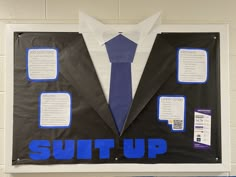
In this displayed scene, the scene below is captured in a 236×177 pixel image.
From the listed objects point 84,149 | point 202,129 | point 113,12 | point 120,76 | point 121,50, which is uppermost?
point 113,12

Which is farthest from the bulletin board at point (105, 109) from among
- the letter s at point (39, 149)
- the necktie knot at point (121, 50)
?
the necktie knot at point (121, 50)

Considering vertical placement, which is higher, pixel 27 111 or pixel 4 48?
pixel 4 48

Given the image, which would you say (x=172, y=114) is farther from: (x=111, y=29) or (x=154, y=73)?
(x=111, y=29)

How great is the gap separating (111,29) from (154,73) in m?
0.35

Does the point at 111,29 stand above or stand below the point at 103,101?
above

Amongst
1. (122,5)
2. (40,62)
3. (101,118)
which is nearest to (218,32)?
(122,5)

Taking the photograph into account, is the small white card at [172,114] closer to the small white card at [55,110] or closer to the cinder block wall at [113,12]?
the cinder block wall at [113,12]

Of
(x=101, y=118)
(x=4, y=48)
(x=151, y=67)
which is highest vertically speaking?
(x=4, y=48)

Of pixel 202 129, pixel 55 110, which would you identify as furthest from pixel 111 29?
pixel 202 129

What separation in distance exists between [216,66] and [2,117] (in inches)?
49.3

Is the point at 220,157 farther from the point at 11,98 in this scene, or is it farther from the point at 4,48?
the point at 4,48

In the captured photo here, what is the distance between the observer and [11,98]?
1.46 m

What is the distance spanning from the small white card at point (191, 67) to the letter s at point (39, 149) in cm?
83

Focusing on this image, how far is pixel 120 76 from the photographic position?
1466 millimetres
